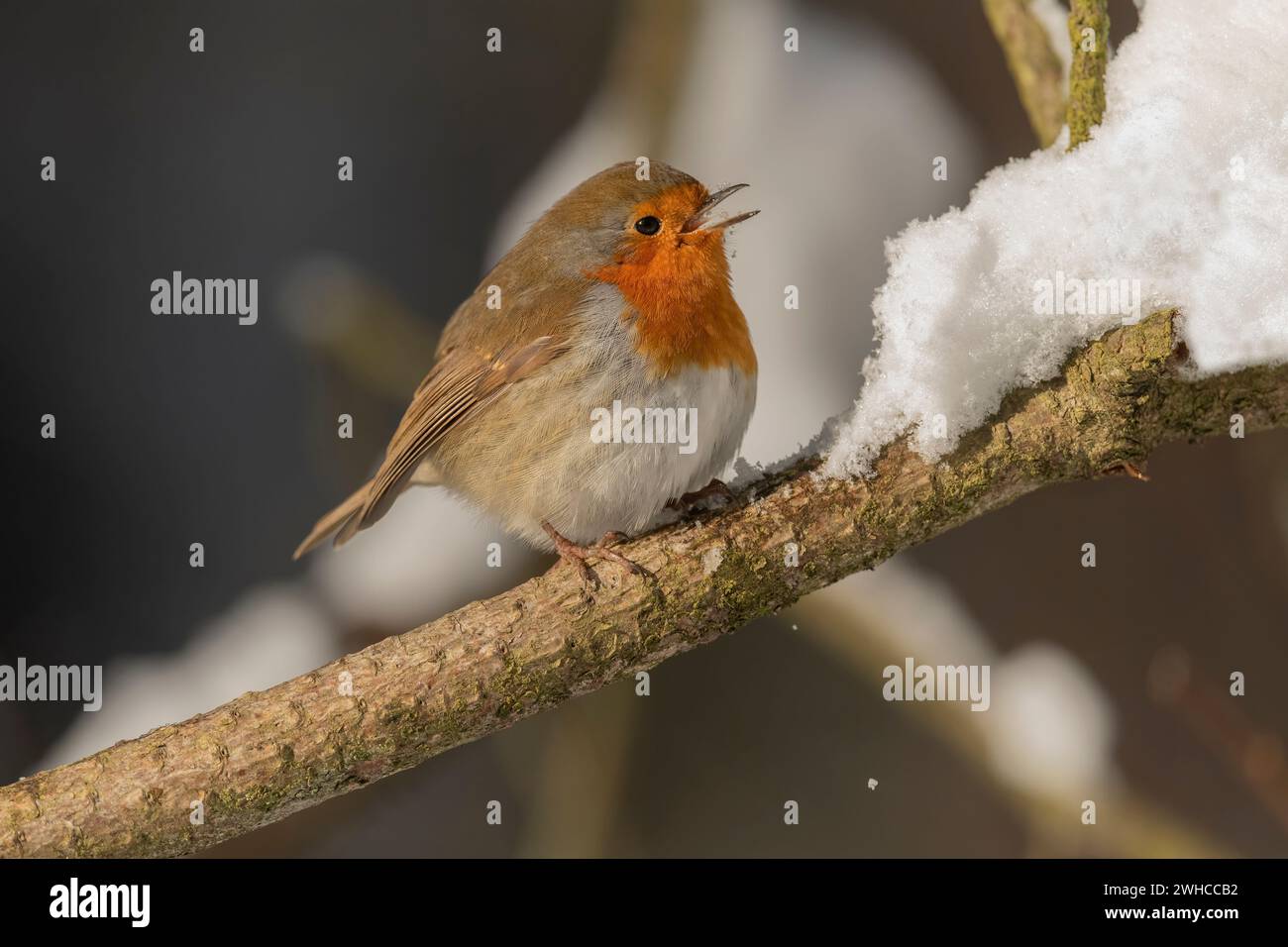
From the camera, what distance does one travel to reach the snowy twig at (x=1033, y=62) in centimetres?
269

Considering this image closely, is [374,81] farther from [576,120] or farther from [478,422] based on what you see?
[478,422]

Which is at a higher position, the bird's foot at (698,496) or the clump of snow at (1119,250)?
the clump of snow at (1119,250)

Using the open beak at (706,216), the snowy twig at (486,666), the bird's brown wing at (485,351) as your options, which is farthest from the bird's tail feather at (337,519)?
the open beak at (706,216)

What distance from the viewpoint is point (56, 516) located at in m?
4.37

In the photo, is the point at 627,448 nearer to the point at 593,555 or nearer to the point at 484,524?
the point at 593,555

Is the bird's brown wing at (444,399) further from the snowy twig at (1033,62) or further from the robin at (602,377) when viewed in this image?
the snowy twig at (1033,62)

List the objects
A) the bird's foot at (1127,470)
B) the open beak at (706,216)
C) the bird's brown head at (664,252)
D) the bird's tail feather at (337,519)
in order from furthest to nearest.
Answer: the bird's tail feather at (337,519)
the open beak at (706,216)
the bird's brown head at (664,252)
the bird's foot at (1127,470)

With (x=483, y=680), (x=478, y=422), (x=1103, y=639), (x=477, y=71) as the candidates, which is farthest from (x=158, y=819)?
(x=477, y=71)

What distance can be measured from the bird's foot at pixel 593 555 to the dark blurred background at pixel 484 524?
0.98 meters

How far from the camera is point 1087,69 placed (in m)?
2.31

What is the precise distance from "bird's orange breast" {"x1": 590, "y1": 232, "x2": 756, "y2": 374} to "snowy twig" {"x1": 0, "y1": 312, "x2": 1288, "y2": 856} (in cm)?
53

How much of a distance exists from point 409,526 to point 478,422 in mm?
1207

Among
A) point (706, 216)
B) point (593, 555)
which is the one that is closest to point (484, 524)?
point (593, 555)

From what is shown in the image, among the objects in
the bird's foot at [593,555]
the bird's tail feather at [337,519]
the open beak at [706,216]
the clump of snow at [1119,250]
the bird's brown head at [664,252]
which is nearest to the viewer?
the clump of snow at [1119,250]
